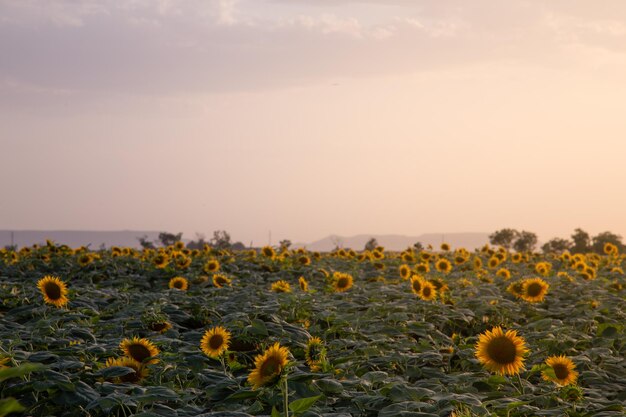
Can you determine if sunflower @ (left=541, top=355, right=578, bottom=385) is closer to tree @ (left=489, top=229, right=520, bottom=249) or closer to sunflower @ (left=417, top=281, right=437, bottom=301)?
sunflower @ (left=417, top=281, right=437, bottom=301)

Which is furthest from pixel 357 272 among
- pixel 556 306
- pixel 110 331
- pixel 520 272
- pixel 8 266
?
pixel 110 331

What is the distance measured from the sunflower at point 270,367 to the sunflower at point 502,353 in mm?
2005

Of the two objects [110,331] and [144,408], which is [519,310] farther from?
[144,408]

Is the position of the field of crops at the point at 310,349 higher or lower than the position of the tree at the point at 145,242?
lower

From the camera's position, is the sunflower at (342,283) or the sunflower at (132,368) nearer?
the sunflower at (132,368)

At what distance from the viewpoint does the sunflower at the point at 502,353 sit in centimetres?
566

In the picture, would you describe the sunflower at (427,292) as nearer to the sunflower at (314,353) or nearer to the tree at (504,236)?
the sunflower at (314,353)

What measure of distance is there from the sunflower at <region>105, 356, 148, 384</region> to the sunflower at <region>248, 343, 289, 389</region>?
1.22 meters

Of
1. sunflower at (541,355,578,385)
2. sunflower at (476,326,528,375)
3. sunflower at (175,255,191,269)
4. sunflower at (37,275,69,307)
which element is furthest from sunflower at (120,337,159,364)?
sunflower at (175,255,191,269)

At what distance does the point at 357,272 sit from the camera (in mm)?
14125

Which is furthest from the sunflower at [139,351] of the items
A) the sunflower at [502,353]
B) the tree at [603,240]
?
the tree at [603,240]

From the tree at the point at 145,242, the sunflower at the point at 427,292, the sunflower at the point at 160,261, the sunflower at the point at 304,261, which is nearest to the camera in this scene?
the sunflower at the point at 427,292

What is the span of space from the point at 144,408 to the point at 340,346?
7.46 ft

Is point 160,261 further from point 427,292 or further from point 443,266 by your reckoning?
point 427,292
